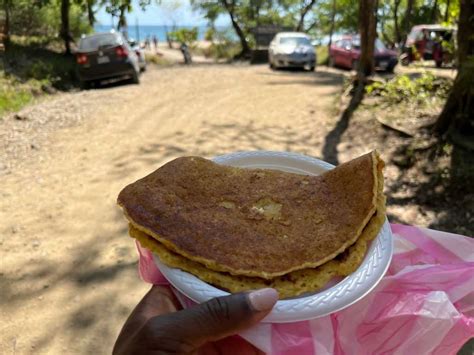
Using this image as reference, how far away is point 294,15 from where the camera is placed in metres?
40.4

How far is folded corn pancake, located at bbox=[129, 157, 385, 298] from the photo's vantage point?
1.21 meters

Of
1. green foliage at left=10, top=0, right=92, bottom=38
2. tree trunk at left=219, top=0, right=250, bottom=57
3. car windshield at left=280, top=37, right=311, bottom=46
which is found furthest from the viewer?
tree trunk at left=219, top=0, right=250, bottom=57

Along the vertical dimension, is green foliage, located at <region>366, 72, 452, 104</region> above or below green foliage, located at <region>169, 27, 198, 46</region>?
below

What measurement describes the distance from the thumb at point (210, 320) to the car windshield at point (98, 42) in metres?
12.8

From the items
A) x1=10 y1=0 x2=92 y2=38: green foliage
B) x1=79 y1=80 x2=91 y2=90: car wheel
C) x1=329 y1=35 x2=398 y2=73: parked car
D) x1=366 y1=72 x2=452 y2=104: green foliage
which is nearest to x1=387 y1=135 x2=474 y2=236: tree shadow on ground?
x1=366 y1=72 x2=452 y2=104: green foliage

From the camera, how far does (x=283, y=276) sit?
4.03 feet

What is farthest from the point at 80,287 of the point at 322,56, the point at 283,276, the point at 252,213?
the point at 322,56

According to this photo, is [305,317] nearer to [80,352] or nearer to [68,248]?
[80,352]

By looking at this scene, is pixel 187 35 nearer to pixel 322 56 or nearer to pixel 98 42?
pixel 322 56

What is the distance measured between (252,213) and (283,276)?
24 centimetres

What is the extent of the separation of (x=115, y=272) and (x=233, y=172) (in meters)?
2.29

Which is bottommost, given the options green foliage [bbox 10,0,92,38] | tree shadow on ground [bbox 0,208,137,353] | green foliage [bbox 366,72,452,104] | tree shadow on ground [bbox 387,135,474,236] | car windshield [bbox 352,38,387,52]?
tree shadow on ground [bbox 0,208,137,353]

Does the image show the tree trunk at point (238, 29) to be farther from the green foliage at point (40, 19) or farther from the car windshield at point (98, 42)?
the car windshield at point (98, 42)

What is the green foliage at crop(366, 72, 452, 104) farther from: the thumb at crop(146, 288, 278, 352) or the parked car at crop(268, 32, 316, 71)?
the parked car at crop(268, 32, 316, 71)
